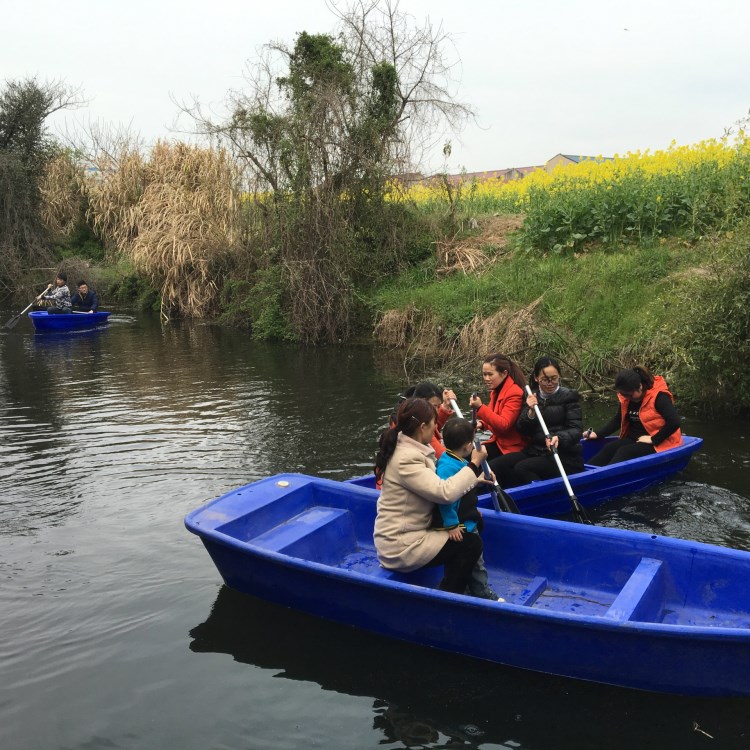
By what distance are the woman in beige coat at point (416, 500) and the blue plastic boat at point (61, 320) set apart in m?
16.6

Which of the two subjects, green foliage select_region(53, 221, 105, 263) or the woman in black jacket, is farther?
green foliage select_region(53, 221, 105, 263)

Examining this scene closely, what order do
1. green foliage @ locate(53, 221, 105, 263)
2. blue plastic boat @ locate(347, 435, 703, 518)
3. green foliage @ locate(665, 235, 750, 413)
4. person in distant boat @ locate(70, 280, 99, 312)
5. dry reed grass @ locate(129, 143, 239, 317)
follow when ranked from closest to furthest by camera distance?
blue plastic boat @ locate(347, 435, 703, 518) → green foliage @ locate(665, 235, 750, 413) → dry reed grass @ locate(129, 143, 239, 317) → person in distant boat @ locate(70, 280, 99, 312) → green foliage @ locate(53, 221, 105, 263)

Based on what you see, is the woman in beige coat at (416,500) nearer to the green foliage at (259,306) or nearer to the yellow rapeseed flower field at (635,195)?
the yellow rapeseed flower field at (635,195)

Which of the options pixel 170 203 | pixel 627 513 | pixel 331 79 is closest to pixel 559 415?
pixel 627 513

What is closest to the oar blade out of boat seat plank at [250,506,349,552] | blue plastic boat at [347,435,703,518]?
blue plastic boat at [347,435,703,518]

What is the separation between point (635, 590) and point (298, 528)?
2547 mm

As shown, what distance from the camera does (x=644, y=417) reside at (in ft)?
26.7

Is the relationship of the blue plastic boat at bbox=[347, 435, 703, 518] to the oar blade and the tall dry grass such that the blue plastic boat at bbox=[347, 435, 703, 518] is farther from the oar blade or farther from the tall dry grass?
the tall dry grass

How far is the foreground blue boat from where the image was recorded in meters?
4.64

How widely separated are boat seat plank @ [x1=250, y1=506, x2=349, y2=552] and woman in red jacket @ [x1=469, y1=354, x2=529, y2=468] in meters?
1.62

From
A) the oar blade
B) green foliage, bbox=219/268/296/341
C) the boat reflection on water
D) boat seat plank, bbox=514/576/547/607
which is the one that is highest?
green foliage, bbox=219/268/296/341

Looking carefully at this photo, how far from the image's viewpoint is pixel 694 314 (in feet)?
33.2

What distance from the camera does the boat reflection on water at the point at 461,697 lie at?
178 inches

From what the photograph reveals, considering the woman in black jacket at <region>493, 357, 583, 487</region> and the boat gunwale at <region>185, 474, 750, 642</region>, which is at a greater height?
the woman in black jacket at <region>493, 357, 583, 487</region>
